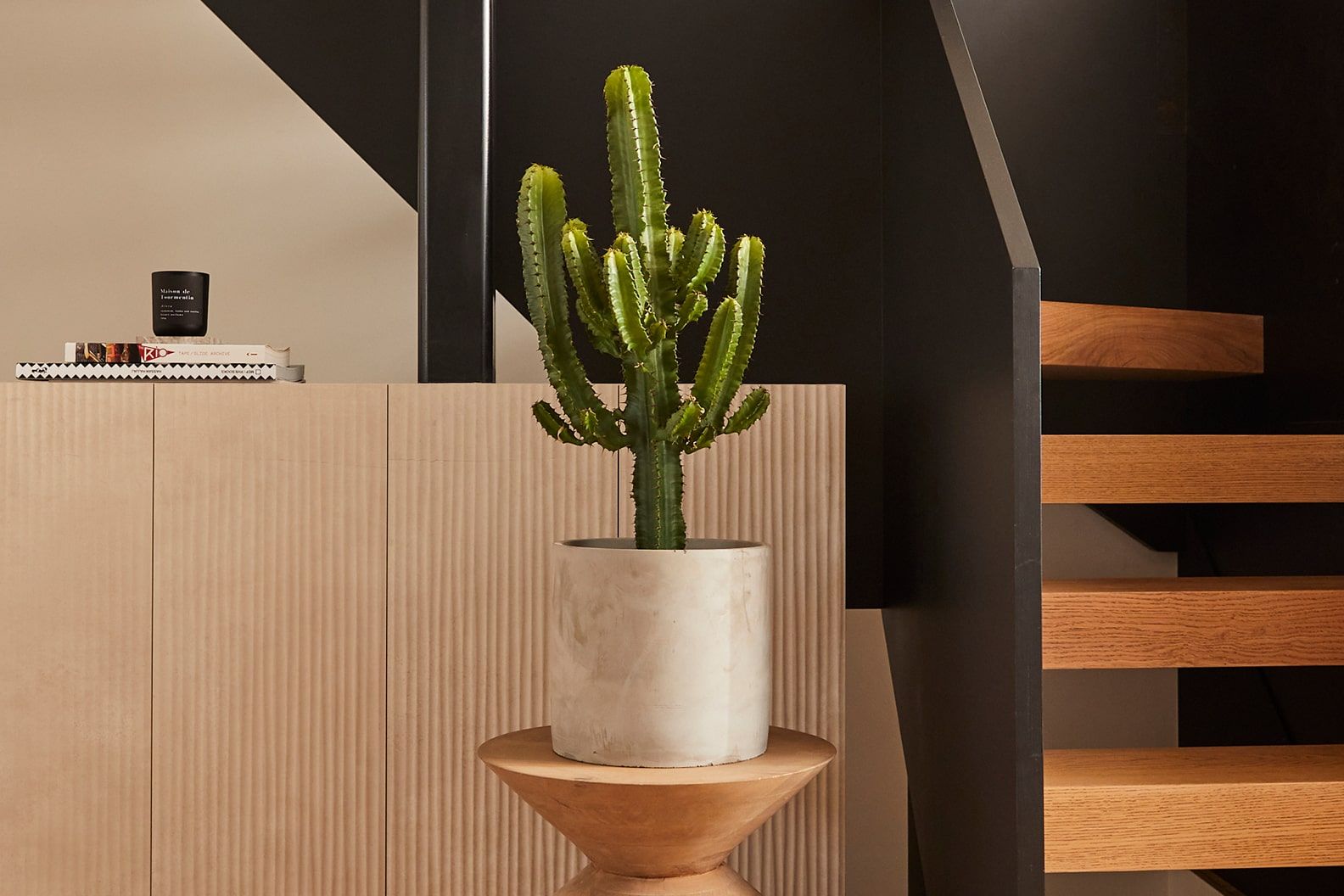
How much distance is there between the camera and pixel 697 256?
1719 mm

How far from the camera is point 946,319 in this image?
192 centimetres

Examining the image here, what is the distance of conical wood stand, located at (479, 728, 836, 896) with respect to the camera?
1.56 meters

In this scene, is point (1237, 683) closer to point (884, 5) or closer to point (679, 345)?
point (679, 345)

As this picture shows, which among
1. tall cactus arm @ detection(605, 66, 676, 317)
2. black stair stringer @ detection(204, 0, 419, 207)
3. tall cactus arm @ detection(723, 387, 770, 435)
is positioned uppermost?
black stair stringer @ detection(204, 0, 419, 207)

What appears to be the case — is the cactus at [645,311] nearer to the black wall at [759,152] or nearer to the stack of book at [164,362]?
the stack of book at [164,362]

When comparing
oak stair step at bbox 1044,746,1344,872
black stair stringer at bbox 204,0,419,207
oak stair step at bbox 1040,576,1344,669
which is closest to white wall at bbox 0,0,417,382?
black stair stringer at bbox 204,0,419,207

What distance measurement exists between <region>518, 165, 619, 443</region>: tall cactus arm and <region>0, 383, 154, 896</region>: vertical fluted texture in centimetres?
88

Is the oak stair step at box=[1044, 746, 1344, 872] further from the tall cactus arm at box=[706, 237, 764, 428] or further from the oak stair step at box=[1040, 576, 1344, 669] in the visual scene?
the tall cactus arm at box=[706, 237, 764, 428]

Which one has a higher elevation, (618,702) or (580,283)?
(580,283)

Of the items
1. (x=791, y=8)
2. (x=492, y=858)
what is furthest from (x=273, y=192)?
(x=492, y=858)

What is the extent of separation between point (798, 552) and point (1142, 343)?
3.12ft

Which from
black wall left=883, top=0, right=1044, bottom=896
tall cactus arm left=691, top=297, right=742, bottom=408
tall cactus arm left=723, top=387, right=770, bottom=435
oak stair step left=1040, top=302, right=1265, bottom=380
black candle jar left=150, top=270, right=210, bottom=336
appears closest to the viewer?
black wall left=883, top=0, right=1044, bottom=896

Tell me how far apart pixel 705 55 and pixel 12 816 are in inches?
90.2

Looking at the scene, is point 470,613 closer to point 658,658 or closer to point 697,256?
point 658,658
